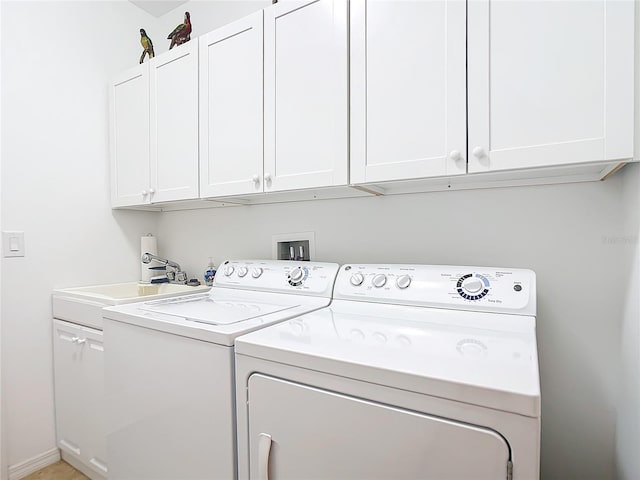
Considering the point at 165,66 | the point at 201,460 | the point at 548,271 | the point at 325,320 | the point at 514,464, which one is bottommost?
the point at 201,460

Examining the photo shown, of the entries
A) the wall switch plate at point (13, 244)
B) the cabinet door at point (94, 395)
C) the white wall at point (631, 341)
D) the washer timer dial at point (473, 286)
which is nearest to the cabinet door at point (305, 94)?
the washer timer dial at point (473, 286)

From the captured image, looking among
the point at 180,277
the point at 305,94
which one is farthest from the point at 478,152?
the point at 180,277

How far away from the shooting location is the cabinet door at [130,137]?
1.99 metres

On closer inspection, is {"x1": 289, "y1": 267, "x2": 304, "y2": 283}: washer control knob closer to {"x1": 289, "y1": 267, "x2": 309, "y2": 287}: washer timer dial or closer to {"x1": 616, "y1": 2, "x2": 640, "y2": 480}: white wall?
{"x1": 289, "y1": 267, "x2": 309, "y2": 287}: washer timer dial

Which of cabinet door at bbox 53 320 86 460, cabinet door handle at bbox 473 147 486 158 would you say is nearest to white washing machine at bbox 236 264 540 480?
cabinet door handle at bbox 473 147 486 158

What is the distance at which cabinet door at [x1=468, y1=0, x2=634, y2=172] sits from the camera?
925mm

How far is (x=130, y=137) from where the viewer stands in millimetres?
2068

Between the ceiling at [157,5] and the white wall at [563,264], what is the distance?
214cm

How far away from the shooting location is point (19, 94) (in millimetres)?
1818

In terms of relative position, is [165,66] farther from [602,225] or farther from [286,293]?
[602,225]

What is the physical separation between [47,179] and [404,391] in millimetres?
2175

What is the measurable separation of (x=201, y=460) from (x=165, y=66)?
1.87 m

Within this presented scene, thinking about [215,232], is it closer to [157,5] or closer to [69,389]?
[69,389]

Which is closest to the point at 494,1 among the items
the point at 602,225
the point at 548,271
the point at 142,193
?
the point at 602,225
